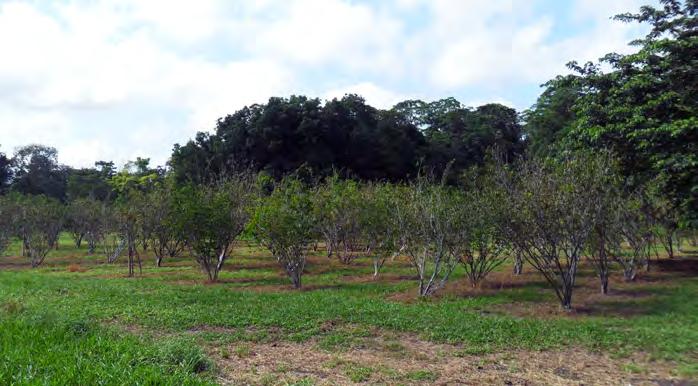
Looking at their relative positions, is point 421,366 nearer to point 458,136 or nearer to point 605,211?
point 605,211

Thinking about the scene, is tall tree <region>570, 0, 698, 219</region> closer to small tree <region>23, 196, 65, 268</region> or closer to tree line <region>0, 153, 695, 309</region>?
tree line <region>0, 153, 695, 309</region>

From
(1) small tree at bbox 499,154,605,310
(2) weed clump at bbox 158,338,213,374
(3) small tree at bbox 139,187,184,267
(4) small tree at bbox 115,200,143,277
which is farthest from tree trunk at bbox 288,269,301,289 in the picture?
(2) weed clump at bbox 158,338,213,374

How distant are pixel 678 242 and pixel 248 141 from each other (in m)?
25.2

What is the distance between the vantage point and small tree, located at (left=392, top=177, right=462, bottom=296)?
11758 millimetres

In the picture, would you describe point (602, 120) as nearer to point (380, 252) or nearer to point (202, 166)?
point (380, 252)

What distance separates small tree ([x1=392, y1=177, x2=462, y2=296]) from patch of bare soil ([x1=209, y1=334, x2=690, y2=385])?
4326 millimetres

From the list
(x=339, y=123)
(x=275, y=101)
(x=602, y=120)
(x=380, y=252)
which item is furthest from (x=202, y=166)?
(x=602, y=120)

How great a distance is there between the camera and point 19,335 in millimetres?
6695

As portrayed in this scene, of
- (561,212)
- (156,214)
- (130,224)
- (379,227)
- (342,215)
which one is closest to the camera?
(561,212)

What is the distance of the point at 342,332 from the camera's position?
825cm

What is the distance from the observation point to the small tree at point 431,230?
38.6 ft

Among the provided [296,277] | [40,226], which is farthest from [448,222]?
[40,226]

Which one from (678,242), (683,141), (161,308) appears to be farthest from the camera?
(678,242)

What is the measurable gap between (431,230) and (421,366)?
5488 millimetres
